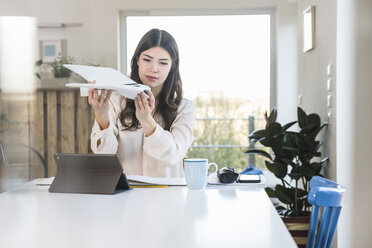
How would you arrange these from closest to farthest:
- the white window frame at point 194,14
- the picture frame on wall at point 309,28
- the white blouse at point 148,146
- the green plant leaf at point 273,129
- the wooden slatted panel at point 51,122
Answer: the white blouse at point 148,146, the green plant leaf at point 273,129, the picture frame on wall at point 309,28, the wooden slatted panel at point 51,122, the white window frame at point 194,14

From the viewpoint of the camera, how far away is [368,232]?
11.1 feet

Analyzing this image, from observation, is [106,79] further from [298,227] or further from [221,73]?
[221,73]

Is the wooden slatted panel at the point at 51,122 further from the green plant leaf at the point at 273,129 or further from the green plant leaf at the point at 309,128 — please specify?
the green plant leaf at the point at 309,128

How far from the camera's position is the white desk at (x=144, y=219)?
49.4 inches

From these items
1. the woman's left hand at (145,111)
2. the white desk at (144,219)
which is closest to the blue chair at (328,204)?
the white desk at (144,219)

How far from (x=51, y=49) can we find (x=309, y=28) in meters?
2.25

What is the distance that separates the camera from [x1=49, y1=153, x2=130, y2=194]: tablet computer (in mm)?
1913

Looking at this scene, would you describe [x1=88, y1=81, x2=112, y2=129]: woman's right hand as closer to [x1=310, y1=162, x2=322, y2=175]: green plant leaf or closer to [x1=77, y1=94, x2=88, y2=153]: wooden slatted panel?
[x1=310, y1=162, x2=322, y2=175]: green plant leaf

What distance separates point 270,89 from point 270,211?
3802 millimetres

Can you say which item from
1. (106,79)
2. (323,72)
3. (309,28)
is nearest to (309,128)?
(323,72)

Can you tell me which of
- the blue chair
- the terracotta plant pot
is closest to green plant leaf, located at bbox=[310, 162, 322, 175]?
the terracotta plant pot

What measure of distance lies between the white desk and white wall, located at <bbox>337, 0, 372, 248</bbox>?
1551 mm

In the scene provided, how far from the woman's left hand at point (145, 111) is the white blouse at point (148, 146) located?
54 millimetres

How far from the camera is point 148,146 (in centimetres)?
245
